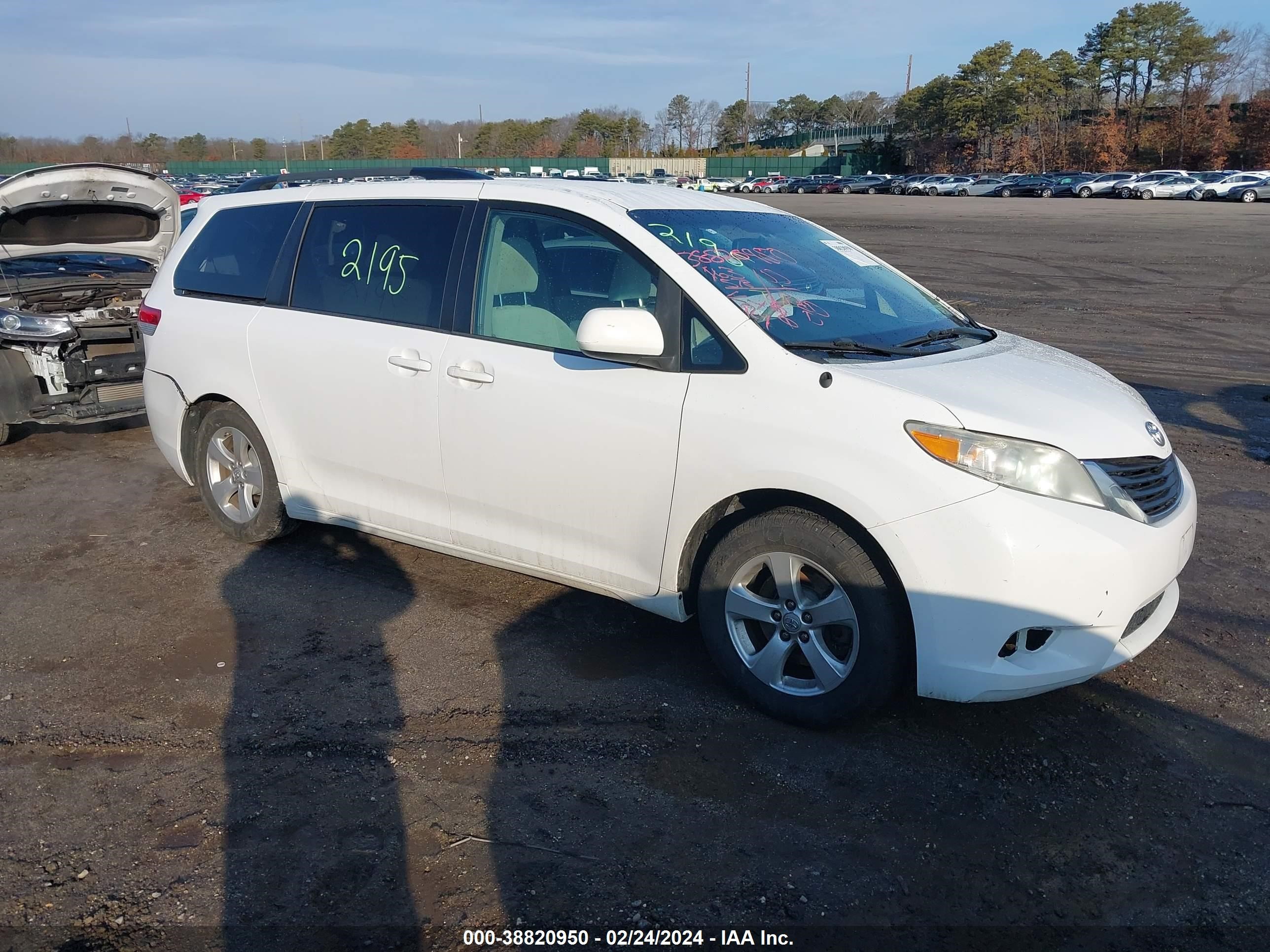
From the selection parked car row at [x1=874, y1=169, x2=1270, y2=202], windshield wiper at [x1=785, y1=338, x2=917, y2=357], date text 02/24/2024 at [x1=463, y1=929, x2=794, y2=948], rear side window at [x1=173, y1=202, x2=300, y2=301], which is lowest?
date text 02/24/2024 at [x1=463, y1=929, x2=794, y2=948]

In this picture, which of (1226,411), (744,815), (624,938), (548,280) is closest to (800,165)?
(1226,411)

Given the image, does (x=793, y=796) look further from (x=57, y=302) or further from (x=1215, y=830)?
(x=57, y=302)

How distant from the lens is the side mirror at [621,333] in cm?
369

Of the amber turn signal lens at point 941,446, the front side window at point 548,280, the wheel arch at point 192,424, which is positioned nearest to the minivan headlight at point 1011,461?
the amber turn signal lens at point 941,446

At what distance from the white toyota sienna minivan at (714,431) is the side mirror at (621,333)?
0.01 metres

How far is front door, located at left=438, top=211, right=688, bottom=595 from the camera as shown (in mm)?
3891

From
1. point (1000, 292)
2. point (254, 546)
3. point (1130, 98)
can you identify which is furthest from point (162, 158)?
point (254, 546)

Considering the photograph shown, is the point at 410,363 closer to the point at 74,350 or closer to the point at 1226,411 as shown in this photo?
the point at 74,350

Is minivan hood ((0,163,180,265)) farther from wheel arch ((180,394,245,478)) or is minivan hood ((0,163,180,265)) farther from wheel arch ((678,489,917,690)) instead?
wheel arch ((678,489,917,690))

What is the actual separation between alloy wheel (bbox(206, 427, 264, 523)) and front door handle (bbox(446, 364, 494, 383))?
161 centimetres

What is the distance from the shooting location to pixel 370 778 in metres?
3.48

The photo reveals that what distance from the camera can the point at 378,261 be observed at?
4.77 m

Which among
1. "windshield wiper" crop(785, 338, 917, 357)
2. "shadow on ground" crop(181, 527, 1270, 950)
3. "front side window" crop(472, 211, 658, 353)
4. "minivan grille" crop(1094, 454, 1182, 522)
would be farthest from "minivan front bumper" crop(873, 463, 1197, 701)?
"front side window" crop(472, 211, 658, 353)

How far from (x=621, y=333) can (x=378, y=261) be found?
1.64m
